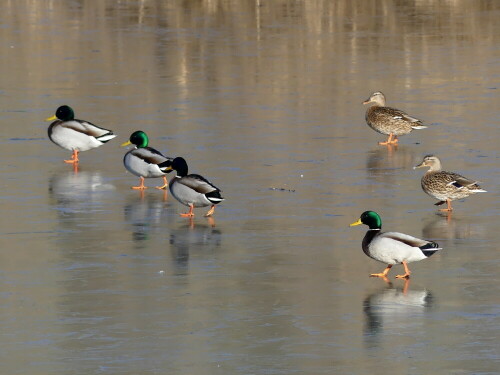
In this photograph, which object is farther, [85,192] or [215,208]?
[85,192]

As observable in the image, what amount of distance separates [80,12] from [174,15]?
135 inches

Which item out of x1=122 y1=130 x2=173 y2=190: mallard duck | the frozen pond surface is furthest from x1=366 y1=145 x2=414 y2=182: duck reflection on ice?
x1=122 y1=130 x2=173 y2=190: mallard duck

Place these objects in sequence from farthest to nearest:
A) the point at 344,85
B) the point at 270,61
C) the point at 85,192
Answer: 1. the point at 270,61
2. the point at 344,85
3. the point at 85,192

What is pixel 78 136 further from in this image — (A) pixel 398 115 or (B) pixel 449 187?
(B) pixel 449 187

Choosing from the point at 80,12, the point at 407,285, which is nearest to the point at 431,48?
the point at 80,12

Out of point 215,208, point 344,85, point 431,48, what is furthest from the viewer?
point 431,48

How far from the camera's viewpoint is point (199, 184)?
16125 millimetres

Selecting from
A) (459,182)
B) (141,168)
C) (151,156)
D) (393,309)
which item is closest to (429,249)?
(393,309)

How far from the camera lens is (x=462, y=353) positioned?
34.6 ft

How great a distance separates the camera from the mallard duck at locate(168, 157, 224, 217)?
16.0 m

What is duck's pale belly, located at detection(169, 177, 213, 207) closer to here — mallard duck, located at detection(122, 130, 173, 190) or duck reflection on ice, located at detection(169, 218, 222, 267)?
duck reflection on ice, located at detection(169, 218, 222, 267)

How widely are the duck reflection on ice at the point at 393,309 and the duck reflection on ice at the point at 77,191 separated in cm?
505

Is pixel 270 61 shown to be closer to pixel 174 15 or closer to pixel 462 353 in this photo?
pixel 174 15

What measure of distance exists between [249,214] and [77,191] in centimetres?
291
